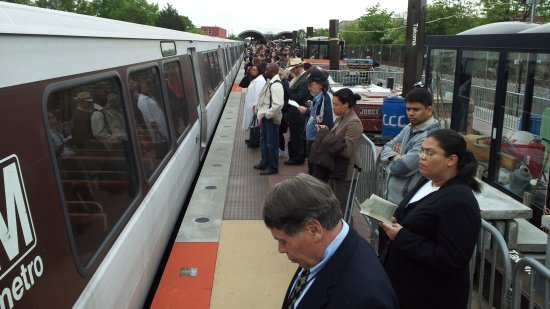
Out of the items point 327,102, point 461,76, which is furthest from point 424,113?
point 461,76

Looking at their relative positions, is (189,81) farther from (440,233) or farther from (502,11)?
(502,11)

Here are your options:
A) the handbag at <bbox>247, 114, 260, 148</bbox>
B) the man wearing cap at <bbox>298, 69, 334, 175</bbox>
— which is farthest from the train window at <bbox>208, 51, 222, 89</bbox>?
the man wearing cap at <bbox>298, 69, 334, 175</bbox>

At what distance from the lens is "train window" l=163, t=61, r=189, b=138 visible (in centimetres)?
560

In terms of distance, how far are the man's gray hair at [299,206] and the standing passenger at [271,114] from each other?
4.89m

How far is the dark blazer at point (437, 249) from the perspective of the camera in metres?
2.31

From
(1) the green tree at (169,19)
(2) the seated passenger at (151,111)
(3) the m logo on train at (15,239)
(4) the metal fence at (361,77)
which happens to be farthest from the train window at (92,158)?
(1) the green tree at (169,19)

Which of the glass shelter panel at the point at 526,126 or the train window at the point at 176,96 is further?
the train window at the point at 176,96

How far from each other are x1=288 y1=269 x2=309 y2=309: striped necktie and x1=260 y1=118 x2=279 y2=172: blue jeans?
506cm

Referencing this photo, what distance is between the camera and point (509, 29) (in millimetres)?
6035

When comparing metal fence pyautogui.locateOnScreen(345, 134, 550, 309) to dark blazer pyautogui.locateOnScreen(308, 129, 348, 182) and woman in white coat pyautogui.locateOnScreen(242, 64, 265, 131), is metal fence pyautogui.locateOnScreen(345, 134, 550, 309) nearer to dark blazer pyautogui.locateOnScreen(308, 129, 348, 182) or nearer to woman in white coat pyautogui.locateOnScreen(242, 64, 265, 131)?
dark blazer pyautogui.locateOnScreen(308, 129, 348, 182)

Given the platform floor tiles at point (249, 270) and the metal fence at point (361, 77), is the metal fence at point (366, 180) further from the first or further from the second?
the metal fence at point (361, 77)

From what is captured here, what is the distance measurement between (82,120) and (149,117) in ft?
5.42

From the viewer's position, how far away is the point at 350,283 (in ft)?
4.93

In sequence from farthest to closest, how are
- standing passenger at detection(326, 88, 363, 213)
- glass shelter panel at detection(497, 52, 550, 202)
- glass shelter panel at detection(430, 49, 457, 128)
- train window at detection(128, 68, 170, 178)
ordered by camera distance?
glass shelter panel at detection(430, 49, 457, 128)
glass shelter panel at detection(497, 52, 550, 202)
standing passenger at detection(326, 88, 363, 213)
train window at detection(128, 68, 170, 178)
